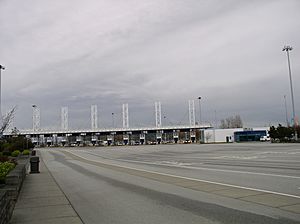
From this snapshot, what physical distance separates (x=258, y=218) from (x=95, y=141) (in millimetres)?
139480

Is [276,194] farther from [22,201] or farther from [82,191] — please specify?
[22,201]

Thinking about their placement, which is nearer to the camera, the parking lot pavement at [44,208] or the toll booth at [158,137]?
the parking lot pavement at [44,208]

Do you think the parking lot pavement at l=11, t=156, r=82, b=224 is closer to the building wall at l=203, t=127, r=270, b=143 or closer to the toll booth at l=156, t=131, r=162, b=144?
the building wall at l=203, t=127, r=270, b=143

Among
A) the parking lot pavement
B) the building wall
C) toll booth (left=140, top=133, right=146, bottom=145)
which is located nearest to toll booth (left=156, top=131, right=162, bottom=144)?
toll booth (left=140, top=133, right=146, bottom=145)

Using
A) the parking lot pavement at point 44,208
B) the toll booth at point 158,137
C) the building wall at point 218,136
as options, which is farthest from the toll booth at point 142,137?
the parking lot pavement at point 44,208

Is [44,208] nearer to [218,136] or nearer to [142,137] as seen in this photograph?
[218,136]

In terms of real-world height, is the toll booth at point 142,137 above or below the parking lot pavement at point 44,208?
above

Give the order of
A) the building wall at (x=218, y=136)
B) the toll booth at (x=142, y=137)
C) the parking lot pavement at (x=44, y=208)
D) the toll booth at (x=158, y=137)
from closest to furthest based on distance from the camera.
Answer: the parking lot pavement at (x=44, y=208) < the building wall at (x=218, y=136) < the toll booth at (x=158, y=137) < the toll booth at (x=142, y=137)

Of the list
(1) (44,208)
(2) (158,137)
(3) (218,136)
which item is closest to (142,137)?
(2) (158,137)

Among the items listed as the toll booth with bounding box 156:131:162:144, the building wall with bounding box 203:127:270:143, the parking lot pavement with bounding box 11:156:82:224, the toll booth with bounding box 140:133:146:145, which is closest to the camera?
the parking lot pavement with bounding box 11:156:82:224

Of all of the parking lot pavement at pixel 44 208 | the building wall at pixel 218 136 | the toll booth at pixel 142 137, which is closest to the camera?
the parking lot pavement at pixel 44 208

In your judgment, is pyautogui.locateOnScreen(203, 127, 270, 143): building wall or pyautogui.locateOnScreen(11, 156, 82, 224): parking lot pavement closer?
pyautogui.locateOnScreen(11, 156, 82, 224): parking lot pavement

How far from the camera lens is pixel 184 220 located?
24.8ft

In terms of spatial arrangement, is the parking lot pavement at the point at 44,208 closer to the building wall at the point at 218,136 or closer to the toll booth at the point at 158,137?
the building wall at the point at 218,136
